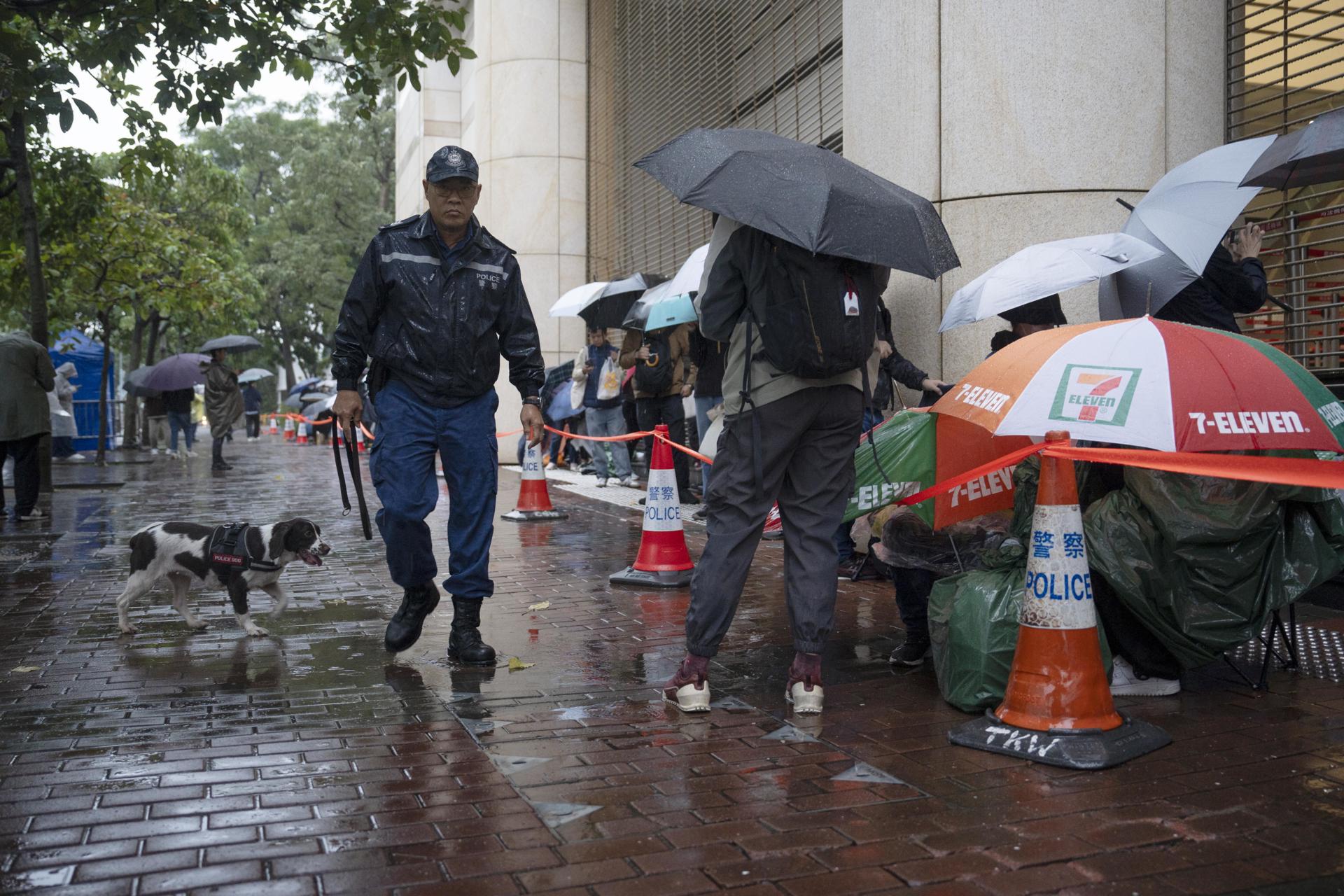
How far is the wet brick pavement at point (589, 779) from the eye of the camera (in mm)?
3098

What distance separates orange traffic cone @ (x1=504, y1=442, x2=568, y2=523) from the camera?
37.3 feet

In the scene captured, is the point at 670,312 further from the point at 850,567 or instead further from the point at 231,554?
the point at 231,554

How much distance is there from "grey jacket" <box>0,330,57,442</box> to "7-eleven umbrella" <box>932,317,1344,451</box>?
9921mm

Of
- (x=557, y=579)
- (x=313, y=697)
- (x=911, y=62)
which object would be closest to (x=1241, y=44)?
(x=911, y=62)

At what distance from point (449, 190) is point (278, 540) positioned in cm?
210

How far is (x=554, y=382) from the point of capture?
17031 mm

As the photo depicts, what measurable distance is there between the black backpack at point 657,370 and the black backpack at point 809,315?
22.5 feet

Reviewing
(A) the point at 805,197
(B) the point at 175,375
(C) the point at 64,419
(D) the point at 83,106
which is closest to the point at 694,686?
(A) the point at 805,197

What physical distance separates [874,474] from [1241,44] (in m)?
4.83

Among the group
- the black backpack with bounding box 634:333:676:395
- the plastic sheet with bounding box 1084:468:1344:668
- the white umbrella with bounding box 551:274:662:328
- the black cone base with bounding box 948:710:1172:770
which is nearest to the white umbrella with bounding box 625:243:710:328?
the black backpack with bounding box 634:333:676:395

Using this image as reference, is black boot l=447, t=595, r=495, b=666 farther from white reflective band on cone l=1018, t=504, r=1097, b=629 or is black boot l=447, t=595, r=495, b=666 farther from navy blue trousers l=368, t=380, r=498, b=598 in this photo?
white reflective band on cone l=1018, t=504, r=1097, b=629

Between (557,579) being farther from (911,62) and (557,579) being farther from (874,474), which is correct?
(911,62)

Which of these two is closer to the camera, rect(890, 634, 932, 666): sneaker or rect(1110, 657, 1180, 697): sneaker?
rect(1110, 657, 1180, 697): sneaker

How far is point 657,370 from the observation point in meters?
11.4
